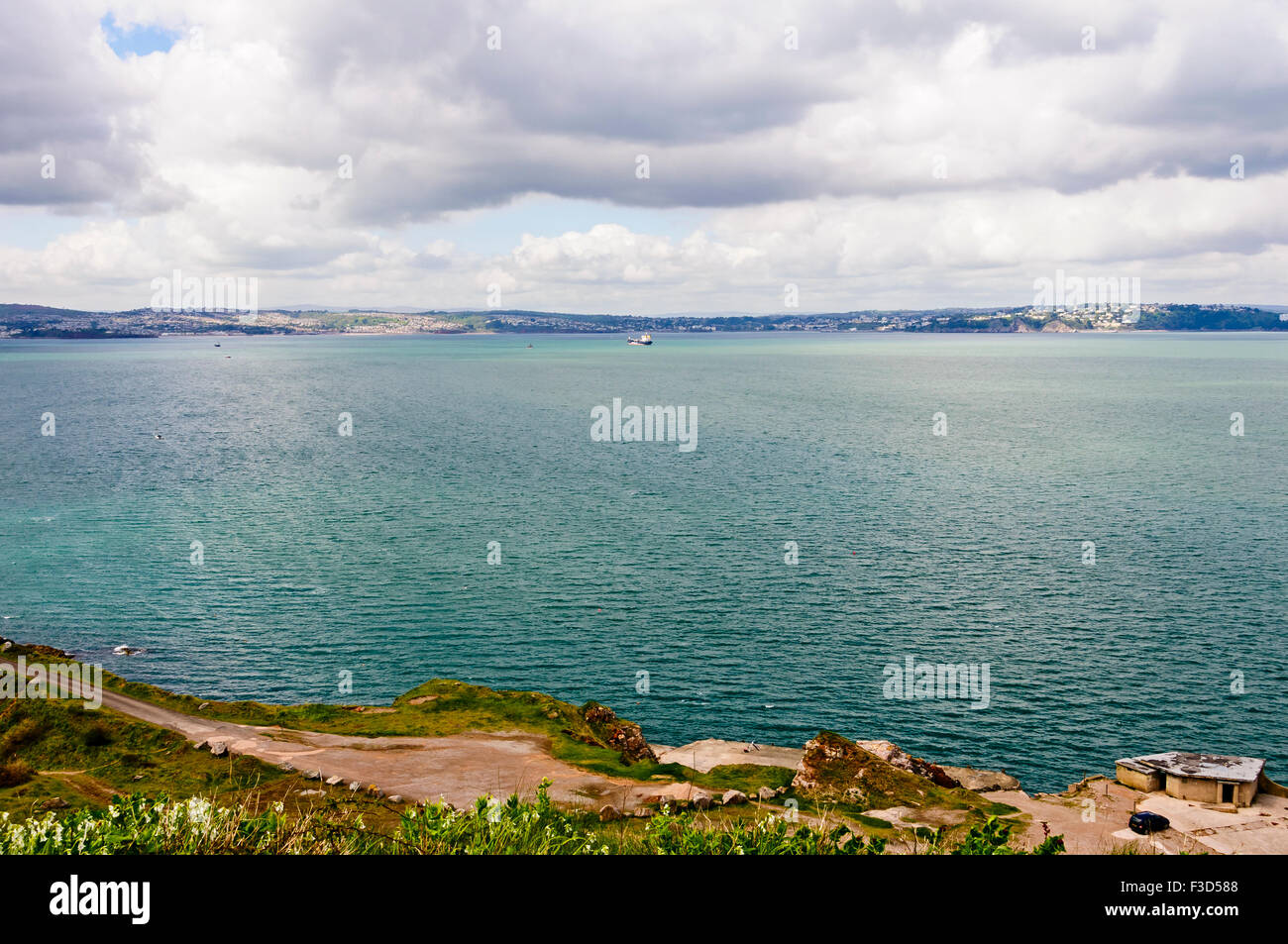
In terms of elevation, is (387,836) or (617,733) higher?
(387,836)

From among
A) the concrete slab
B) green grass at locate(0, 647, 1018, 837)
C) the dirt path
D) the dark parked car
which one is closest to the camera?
green grass at locate(0, 647, 1018, 837)

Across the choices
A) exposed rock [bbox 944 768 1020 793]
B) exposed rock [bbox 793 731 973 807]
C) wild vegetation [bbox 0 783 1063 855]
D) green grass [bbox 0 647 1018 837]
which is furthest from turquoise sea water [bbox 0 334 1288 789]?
wild vegetation [bbox 0 783 1063 855]

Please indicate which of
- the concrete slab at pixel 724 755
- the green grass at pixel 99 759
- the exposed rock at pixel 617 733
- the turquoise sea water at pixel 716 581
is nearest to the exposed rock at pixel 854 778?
the concrete slab at pixel 724 755

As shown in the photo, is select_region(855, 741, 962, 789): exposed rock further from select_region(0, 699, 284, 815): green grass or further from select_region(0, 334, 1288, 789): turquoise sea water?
select_region(0, 699, 284, 815): green grass

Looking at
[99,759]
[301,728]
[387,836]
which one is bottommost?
[301,728]

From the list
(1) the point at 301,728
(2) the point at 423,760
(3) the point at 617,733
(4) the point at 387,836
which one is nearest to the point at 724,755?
(3) the point at 617,733

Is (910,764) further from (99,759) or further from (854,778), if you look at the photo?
(99,759)
